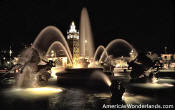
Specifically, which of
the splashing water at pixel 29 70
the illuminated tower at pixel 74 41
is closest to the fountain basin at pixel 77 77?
the splashing water at pixel 29 70

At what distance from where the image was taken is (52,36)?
148500 millimetres

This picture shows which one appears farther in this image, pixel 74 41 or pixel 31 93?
pixel 74 41

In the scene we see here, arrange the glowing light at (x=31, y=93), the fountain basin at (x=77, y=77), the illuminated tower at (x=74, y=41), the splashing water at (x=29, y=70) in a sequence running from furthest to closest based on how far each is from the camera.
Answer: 1. the illuminated tower at (x=74, y=41)
2. the fountain basin at (x=77, y=77)
3. the splashing water at (x=29, y=70)
4. the glowing light at (x=31, y=93)

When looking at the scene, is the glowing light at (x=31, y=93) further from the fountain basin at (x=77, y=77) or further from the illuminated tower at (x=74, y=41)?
the illuminated tower at (x=74, y=41)

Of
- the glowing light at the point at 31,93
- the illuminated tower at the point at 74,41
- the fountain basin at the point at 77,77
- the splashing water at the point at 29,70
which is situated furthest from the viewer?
the illuminated tower at the point at 74,41

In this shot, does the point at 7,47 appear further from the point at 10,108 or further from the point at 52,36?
the point at 52,36

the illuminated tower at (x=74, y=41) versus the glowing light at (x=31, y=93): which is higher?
the illuminated tower at (x=74, y=41)

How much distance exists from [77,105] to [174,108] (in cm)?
454

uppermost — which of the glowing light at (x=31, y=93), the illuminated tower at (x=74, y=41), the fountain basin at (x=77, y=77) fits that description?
the illuminated tower at (x=74, y=41)

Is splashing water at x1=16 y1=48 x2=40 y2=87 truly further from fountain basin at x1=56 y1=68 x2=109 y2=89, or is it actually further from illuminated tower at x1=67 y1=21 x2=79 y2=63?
illuminated tower at x1=67 y1=21 x2=79 y2=63

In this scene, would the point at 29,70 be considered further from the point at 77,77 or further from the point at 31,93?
the point at 77,77

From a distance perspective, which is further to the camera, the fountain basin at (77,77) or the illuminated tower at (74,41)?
the illuminated tower at (74,41)

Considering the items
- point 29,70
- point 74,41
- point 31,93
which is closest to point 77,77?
point 29,70

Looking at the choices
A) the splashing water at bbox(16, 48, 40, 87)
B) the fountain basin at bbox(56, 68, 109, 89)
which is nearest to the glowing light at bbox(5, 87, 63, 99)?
the splashing water at bbox(16, 48, 40, 87)
